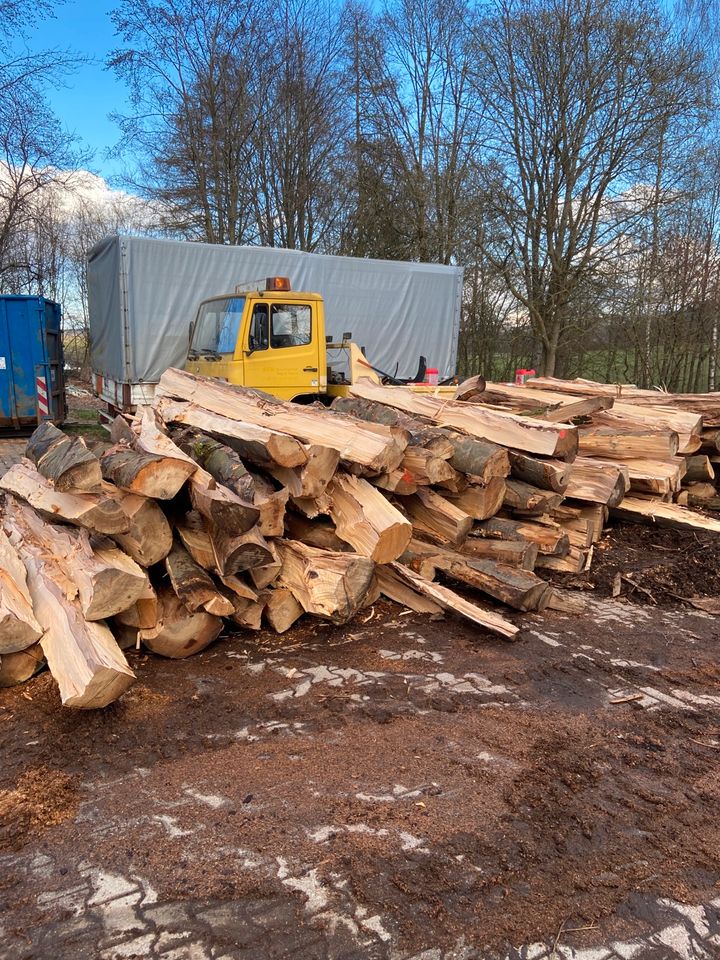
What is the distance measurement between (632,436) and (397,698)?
4.36 meters

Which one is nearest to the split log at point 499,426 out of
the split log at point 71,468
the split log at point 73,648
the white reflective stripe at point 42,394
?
the split log at point 71,468

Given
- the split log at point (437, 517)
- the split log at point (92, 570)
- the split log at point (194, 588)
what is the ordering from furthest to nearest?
the split log at point (437, 517), the split log at point (194, 588), the split log at point (92, 570)

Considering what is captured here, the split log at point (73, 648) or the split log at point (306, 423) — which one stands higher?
the split log at point (306, 423)

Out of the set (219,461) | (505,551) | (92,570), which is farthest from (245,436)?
(505,551)

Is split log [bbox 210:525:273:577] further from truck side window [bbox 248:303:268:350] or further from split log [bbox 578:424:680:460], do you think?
truck side window [bbox 248:303:268:350]

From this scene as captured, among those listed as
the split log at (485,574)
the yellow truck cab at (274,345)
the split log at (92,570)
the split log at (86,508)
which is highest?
the yellow truck cab at (274,345)

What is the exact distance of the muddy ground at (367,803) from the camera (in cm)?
229

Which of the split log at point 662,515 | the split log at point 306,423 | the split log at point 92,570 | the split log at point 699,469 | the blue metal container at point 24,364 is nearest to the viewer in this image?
the split log at point 92,570

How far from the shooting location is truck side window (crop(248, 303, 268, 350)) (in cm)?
920

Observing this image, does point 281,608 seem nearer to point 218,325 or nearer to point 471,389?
point 471,389

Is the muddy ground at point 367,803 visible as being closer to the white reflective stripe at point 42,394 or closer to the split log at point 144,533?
the split log at point 144,533

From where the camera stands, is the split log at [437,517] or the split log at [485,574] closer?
the split log at [485,574]

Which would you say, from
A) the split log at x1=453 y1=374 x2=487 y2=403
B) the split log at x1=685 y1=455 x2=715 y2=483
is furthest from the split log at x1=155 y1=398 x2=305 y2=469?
the split log at x1=685 y1=455 x2=715 y2=483

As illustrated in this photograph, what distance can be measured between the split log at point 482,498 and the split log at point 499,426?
287 mm
